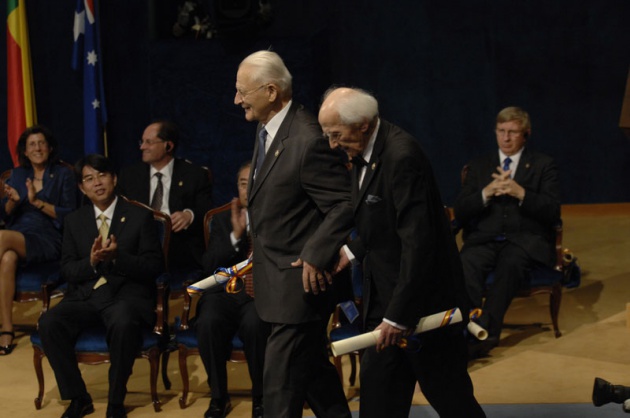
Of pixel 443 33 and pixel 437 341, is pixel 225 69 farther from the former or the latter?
pixel 437 341

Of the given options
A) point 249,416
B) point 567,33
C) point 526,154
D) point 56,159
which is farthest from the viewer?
point 567,33

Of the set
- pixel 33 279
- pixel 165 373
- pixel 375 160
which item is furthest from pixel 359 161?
pixel 33 279

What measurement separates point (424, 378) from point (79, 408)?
217 centimetres

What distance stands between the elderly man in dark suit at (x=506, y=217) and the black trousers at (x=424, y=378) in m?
2.26

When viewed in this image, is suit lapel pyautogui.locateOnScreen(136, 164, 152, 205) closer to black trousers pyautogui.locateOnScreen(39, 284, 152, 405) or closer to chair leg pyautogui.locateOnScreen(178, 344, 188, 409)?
black trousers pyautogui.locateOnScreen(39, 284, 152, 405)

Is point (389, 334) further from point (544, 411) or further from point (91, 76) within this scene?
point (91, 76)

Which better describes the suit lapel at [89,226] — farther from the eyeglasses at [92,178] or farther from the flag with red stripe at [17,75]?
the flag with red stripe at [17,75]

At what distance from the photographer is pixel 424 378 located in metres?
3.41

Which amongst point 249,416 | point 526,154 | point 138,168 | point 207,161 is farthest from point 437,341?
point 207,161

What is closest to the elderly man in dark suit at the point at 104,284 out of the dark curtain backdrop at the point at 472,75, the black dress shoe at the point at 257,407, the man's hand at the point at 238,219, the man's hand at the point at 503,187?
the man's hand at the point at 238,219

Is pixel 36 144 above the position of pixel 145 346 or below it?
above

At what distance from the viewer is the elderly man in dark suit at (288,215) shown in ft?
11.9

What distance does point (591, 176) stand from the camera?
9281 millimetres

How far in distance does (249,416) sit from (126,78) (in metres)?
4.33
